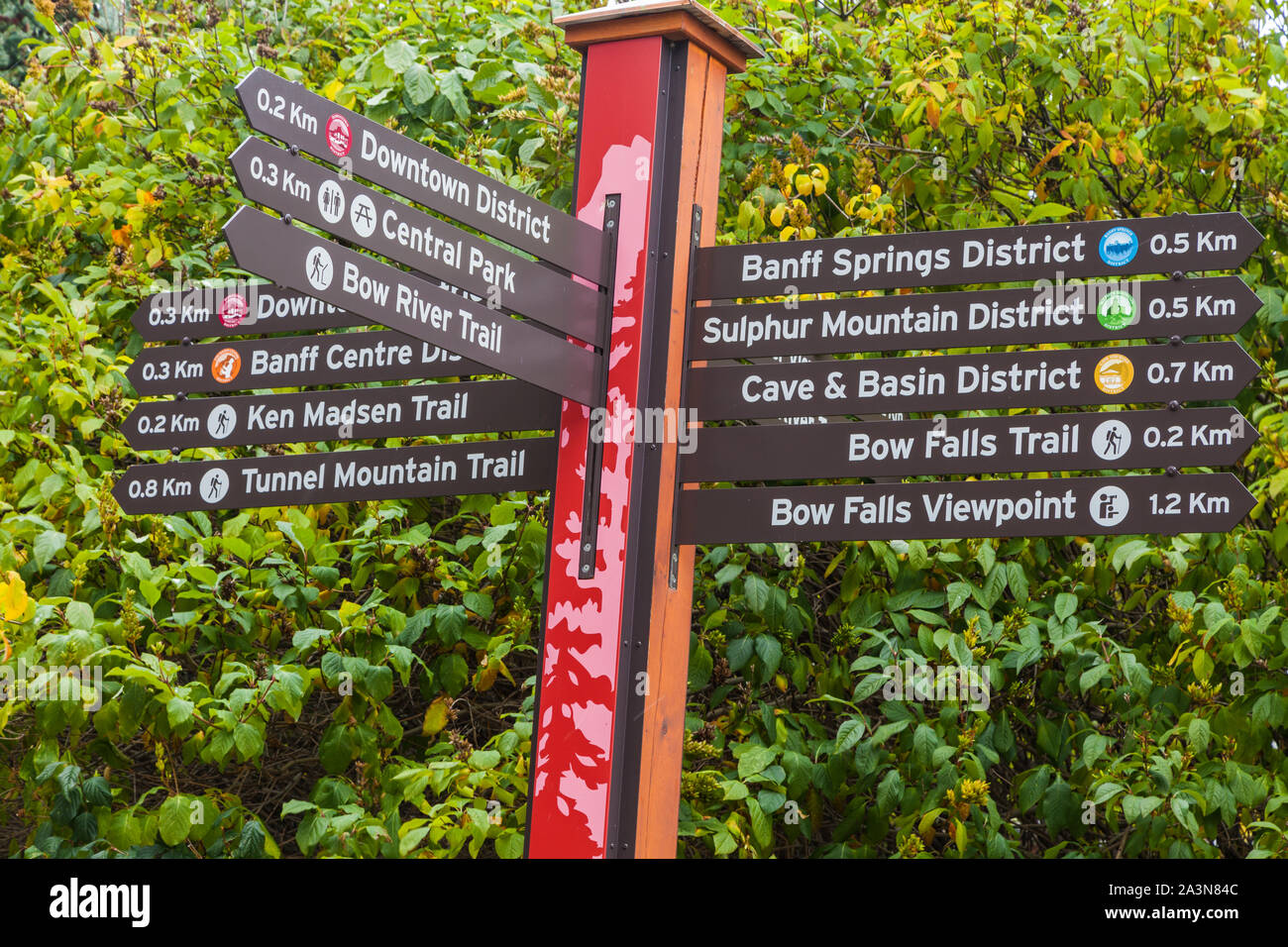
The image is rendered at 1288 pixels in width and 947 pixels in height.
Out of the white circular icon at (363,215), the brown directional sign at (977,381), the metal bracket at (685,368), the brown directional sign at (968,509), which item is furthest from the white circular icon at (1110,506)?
the white circular icon at (363,215)

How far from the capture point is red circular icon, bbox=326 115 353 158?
2.77 metres

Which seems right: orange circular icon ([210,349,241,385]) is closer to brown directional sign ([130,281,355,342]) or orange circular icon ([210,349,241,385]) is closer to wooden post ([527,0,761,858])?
brown directional sign ([130,281,355,342])

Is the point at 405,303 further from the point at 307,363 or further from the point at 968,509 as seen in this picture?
the point at 968,509

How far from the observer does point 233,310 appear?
354 cm

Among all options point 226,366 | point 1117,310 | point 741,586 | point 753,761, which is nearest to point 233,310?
point 226,366

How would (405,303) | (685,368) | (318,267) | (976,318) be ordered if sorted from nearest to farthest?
(318,267) → (405,303) → (976,318) → (685,368)

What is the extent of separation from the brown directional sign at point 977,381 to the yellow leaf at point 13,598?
5.83 feet

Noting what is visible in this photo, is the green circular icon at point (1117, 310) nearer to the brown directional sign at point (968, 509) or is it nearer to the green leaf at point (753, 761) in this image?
the brown directional sign at point (968, 509)

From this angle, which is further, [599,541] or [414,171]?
[599,541]

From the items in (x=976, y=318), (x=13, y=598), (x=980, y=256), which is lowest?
(x=13, y=598)

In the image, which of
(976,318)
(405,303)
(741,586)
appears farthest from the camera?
(741,586)

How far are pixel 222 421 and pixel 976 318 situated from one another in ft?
5.60

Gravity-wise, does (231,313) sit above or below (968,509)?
above

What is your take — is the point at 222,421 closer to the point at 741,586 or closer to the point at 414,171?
the point at 414,171
